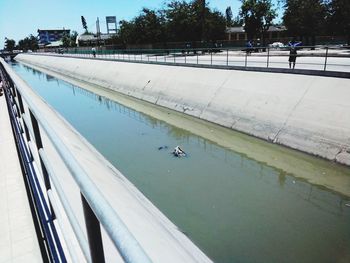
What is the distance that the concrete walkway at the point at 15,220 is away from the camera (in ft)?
10.8

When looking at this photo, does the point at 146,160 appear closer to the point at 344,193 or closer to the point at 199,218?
the point at 199,218

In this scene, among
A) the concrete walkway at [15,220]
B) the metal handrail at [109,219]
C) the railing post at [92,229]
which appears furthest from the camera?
the concrete walkway at [15,220]

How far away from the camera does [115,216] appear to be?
46.6 inches

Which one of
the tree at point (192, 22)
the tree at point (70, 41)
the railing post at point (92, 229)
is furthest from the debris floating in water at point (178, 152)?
the tree at point (70, 41)

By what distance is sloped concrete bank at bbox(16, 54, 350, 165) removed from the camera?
11.8 metres

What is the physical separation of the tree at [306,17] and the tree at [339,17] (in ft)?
5.14

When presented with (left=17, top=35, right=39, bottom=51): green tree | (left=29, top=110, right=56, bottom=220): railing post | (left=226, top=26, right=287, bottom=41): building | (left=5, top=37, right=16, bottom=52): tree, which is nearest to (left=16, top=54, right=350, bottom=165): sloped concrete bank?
(left=29, top=110, right=56, bottom=220): railing post

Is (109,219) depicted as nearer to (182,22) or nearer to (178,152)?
(178,152)

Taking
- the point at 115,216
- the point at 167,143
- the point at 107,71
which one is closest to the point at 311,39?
the point at 107,71

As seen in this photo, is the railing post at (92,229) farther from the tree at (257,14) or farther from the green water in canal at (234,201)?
the tree at (257,14)

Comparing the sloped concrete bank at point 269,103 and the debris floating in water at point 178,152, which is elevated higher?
the sloped concrete bank at point 269,103

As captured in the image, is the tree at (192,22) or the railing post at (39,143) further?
the tree at (192,22)

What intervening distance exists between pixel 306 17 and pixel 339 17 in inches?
194

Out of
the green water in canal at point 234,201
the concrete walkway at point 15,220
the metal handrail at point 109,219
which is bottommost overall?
the green water in canal at point 234,201
